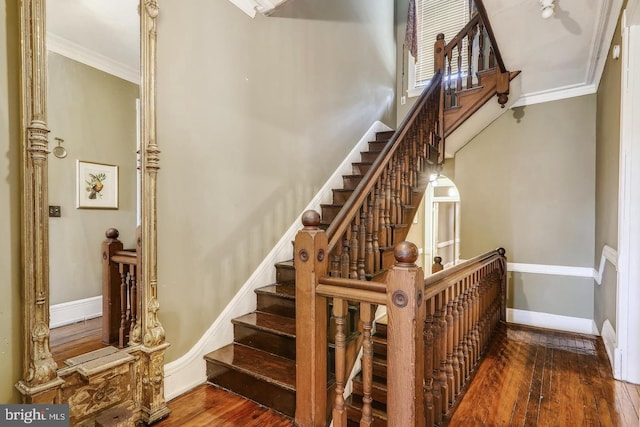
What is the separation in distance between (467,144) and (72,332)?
4.30 meters

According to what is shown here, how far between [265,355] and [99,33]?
2.07 m

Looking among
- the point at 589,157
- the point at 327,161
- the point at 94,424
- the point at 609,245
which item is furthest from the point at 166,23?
the point at 589,157

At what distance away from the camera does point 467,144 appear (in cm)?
414

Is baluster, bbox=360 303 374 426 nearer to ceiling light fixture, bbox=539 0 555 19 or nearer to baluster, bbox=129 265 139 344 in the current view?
Answer: baluster, bbox=129 265 139 344

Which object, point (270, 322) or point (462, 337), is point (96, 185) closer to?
point (270, 322)

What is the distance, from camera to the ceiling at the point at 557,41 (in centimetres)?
227

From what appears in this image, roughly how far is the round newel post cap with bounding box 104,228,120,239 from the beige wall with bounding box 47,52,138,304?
0.06 ft

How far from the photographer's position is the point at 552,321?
3.58m

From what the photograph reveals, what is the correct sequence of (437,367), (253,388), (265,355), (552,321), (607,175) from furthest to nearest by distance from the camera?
(552,321), (607,175), (265,355), (253,388), (437,367)

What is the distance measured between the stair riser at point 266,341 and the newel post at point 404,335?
895 millimetres

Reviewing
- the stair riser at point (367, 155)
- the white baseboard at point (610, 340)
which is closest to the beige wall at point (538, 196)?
the white baseboard at point (610, 340)

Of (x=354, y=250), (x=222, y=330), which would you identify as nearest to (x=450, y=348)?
(x=354, y=250)

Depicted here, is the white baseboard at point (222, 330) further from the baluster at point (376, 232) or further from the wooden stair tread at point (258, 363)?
the baluster at point (376, 232)

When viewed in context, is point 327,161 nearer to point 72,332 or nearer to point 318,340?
point 318,340
